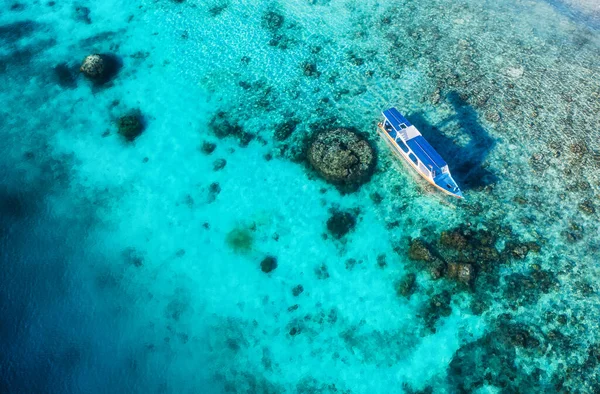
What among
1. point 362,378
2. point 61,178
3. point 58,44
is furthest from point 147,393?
point 58,44

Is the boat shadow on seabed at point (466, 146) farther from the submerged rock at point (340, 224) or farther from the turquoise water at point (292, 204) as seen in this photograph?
the submerged rock at point (340, 224)

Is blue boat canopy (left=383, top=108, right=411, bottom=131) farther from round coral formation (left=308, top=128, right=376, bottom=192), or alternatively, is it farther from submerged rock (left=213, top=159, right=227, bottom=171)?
submerged rock (left=213, top=159, right=227, bottom=171)

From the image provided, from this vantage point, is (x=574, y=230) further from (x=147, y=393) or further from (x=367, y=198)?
(x=147, y=393)

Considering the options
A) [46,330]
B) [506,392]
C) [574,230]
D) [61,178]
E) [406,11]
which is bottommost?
[46,330]

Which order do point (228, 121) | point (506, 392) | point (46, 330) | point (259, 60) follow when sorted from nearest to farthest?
point (506, 392)
point (46, 330)
point (228, 121)
point (259, 60)

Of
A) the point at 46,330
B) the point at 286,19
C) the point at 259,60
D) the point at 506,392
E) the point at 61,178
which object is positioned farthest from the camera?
the point at 286,19

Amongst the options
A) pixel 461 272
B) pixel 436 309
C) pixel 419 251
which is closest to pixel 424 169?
pixel 419 251

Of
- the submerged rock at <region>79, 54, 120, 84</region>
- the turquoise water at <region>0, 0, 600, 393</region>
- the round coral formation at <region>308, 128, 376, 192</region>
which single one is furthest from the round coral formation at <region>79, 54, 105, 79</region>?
the round coral formation at <region>308, 128, 376, 192</region>

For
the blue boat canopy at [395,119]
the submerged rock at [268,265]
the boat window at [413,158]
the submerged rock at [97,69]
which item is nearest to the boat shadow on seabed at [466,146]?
the blue boat canopy at [395,119]
